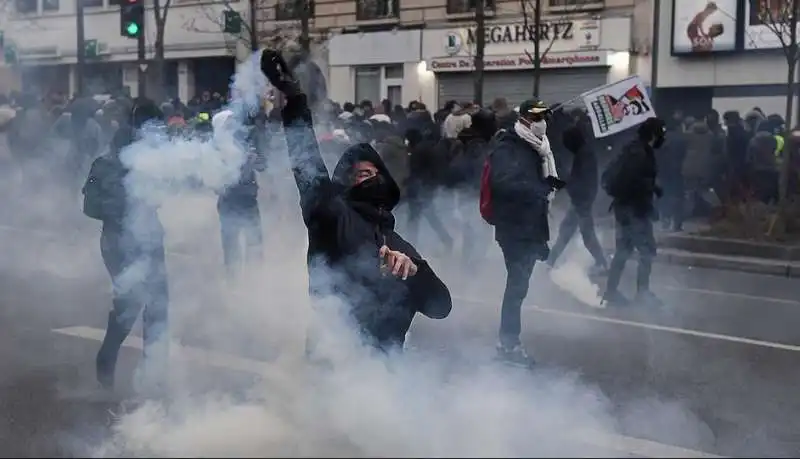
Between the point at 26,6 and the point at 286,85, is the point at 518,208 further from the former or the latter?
the point at 26,6

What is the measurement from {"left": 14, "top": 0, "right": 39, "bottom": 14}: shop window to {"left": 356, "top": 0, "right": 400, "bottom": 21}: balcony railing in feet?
48.3

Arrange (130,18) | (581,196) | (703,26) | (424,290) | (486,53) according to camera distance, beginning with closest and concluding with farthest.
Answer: (424,290)
(581,196)
(130,18)
(703,26)
(486,53)

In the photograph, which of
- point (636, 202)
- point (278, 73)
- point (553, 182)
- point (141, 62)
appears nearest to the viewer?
point (278, 73)

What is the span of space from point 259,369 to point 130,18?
5.64m

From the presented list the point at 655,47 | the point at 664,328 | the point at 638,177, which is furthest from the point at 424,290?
the point at 655,47

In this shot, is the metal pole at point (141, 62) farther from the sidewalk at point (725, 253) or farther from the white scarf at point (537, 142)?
the white scarf at point (537, 142)

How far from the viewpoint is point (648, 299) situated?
890 cm

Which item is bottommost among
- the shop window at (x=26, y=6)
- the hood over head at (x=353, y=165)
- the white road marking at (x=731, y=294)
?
the white road marking at (x=731, y=294)

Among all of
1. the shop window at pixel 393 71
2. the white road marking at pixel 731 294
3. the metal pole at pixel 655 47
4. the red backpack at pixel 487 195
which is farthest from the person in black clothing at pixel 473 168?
the shop window at pixel 393 71

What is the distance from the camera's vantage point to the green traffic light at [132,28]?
10.0 m

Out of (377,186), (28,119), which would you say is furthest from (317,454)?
(28,119)

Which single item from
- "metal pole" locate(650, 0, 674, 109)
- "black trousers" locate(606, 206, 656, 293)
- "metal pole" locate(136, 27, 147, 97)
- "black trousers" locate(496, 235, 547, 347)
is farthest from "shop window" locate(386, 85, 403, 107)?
"black trousers" locate(496, 235, 547, 347)

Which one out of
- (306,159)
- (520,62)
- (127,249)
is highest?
(520,62)

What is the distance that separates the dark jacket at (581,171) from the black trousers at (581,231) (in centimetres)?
8
